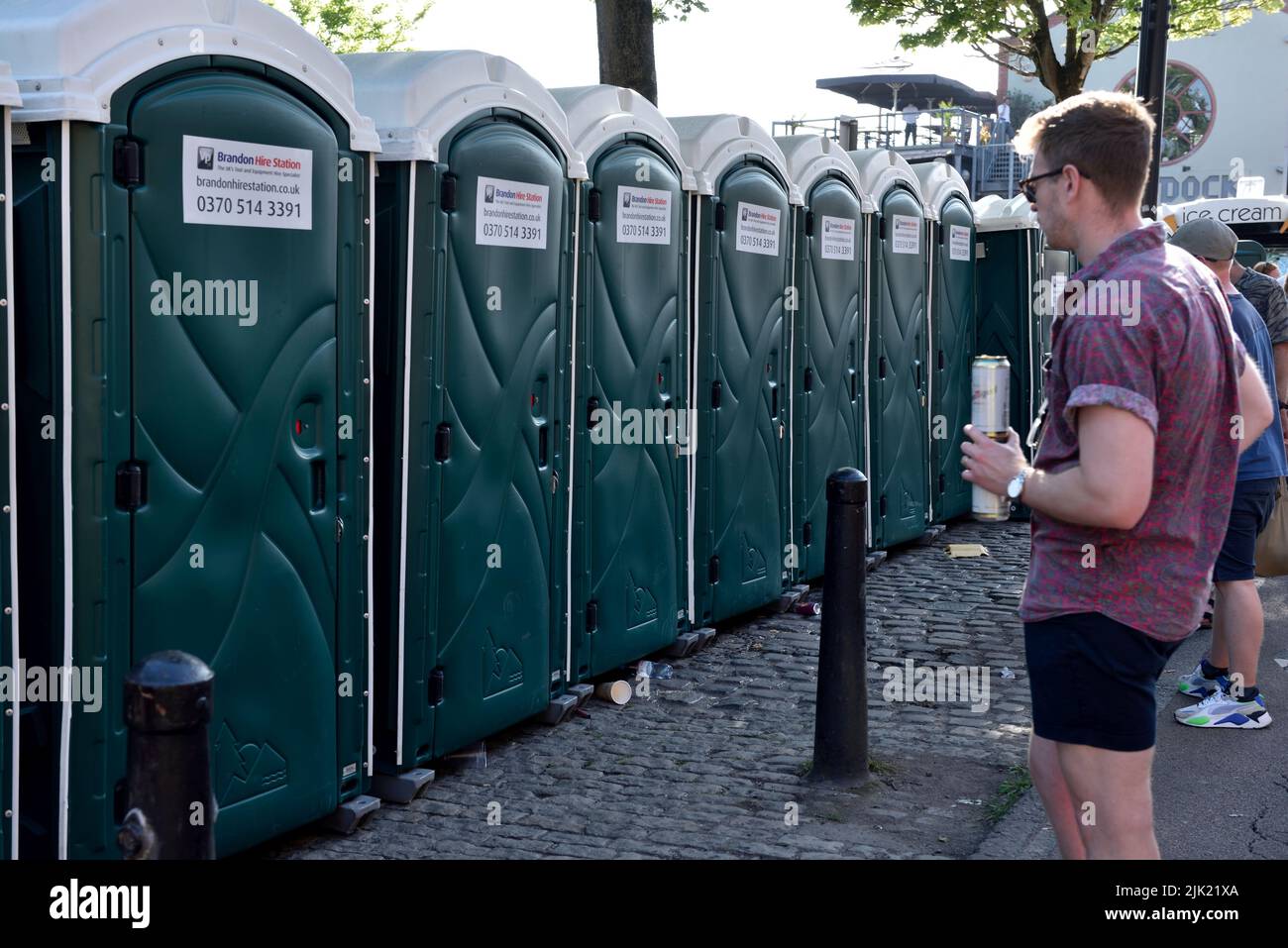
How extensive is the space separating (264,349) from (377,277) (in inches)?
32.5

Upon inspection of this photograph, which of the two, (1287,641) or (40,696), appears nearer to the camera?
(40,696)

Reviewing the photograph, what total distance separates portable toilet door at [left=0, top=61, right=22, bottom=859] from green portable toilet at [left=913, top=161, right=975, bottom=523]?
7607mm

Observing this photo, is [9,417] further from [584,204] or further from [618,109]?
[618,109]

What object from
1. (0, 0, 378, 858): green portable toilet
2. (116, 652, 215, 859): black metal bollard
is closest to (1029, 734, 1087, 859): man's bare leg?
(116, 652, 215, 859): black metal bollard

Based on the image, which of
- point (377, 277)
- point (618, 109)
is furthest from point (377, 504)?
point (618, 109)

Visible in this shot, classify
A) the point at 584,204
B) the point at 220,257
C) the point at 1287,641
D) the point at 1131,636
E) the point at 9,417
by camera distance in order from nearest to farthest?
the point at 1131,636 < the point at 9,417 < the point at 220,257 < the point at 584,204 < the point at 1287,641

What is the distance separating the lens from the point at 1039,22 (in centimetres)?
1923

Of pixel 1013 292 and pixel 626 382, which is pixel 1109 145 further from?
pixel 1013 292

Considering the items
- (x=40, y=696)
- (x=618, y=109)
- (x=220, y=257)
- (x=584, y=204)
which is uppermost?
(x=618, y=109)

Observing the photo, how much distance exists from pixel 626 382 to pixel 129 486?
116 inches

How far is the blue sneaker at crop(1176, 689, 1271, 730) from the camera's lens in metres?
6.07

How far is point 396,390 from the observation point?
5203 mm

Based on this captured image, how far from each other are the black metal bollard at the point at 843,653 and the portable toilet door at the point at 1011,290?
6.52m

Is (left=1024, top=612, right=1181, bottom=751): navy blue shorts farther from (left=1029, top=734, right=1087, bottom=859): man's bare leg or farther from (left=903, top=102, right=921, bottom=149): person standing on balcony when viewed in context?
(left=903, top=102, right=921, bottom=149): person standing on balcony
